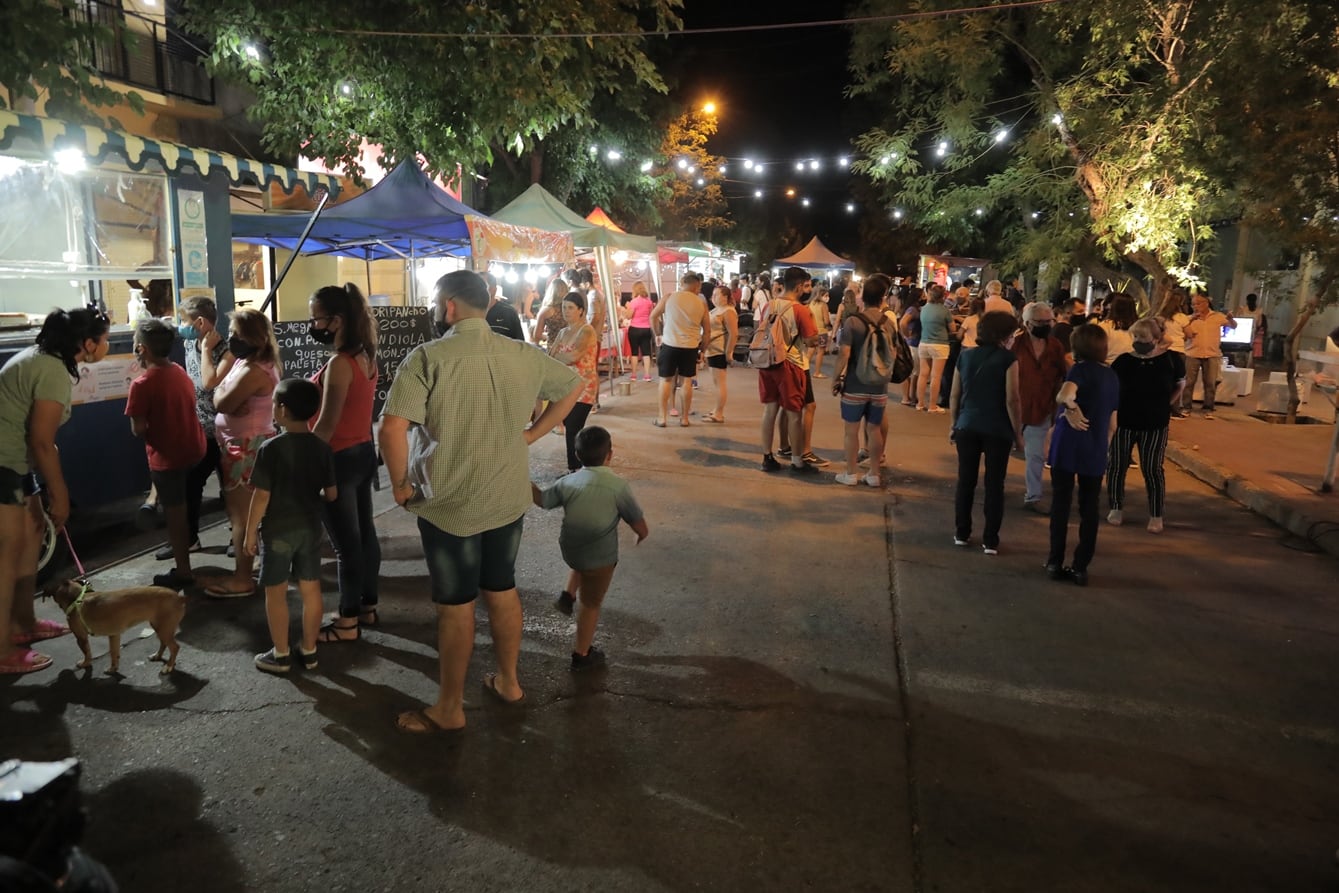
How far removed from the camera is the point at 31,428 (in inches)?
154

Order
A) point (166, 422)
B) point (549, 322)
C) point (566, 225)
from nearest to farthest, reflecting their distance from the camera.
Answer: point (166, 422) < point (549, 322) < point (566, 225)

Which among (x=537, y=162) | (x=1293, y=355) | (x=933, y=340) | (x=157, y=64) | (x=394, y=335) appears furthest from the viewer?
(x=537, y=162)

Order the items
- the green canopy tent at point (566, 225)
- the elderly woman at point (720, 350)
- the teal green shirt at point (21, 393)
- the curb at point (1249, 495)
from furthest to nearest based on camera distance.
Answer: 1. the green canopy tent at point (566, 225)
2. the elderly woman at point (720, 350)
3. the curb at point (1249, 495)
4. the teal green shirt at point (21, 393)

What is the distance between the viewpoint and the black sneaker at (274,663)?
4.12 metres

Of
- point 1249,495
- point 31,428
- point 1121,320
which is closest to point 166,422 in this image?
point 31,428

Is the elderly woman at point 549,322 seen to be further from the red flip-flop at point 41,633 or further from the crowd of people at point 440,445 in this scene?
the red flip-flop at point 41,633

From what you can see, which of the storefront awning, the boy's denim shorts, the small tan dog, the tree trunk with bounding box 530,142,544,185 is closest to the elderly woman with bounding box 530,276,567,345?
the storefront awning

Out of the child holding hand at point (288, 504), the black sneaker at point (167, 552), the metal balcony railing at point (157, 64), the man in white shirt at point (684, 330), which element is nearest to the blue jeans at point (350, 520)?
the child holding hand at point (288, 504)

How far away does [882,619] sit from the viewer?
5055 mm

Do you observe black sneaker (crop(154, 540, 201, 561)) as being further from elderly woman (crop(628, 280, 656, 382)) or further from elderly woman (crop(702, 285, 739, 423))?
elderly woman (crop(628, 280, 656, 382))

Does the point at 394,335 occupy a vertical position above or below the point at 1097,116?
below

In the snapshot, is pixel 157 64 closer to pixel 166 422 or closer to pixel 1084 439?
pixel 166 422

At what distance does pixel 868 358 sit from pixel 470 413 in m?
4.96

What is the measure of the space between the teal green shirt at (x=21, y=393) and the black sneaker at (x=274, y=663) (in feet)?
4.48
